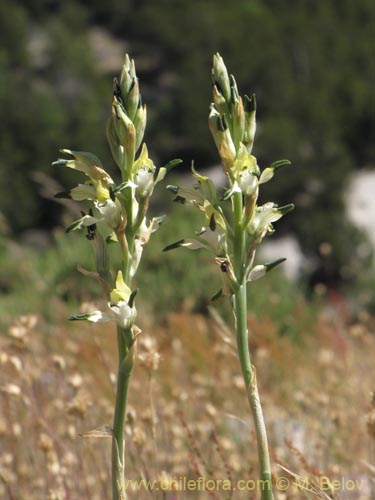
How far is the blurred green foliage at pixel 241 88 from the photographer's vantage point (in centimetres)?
1079

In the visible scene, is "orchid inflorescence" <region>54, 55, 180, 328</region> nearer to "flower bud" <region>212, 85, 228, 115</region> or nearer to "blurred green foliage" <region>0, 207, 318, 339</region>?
"flower bud" <region>212, 85, 228, 115</region>

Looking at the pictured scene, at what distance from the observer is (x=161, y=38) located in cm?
1538

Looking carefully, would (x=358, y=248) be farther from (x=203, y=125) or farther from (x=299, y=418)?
(x=299, y=418)

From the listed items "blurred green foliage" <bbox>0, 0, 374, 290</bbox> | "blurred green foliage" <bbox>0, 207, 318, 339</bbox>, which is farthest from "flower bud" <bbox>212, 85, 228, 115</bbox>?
"blurred green foliage" <bbox>0, 0, 374, 290</bbox>

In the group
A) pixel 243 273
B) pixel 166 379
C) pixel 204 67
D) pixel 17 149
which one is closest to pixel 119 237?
pixel 243 273

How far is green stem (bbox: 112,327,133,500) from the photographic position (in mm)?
1215

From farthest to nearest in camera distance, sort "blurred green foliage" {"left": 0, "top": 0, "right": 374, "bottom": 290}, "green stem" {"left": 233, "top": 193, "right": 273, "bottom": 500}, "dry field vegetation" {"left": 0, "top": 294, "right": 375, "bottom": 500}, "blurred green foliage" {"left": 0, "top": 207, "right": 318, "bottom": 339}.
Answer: "blurred green foliage" {"left": 0, "top": 0, "right": 374, "bottom": 290}
"blurred green foliage" {"left": 0, "top": 207, "right": 318, "bottom": 339}
"dry field vegetation" {"left": 0, "top": 294, "right": 375, "bottom": 500}
"green stem" {"left": 233, "top": 193, "right": 273, "bottom": 500}

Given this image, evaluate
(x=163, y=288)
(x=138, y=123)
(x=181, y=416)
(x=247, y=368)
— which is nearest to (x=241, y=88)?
(x=163, y=288)

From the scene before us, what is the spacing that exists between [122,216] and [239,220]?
166 mm

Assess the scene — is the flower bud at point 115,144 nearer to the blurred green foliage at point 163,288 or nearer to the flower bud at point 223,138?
the flower bud at point 223,138

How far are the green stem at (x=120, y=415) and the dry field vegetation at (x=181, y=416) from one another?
0.04 m

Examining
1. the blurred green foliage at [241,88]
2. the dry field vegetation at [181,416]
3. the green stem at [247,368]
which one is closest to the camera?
the green stem at [247,368]

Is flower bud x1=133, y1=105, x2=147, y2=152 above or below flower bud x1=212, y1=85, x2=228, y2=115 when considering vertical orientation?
below

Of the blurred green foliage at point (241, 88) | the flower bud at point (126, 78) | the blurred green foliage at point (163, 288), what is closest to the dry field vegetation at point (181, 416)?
the flower bud at point (126, 78)
